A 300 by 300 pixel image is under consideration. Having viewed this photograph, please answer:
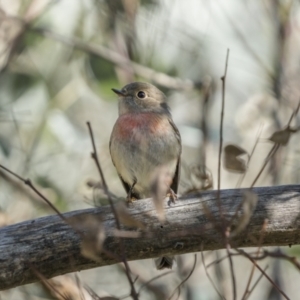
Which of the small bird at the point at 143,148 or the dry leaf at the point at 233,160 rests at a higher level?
the small bird at the point at 143,148

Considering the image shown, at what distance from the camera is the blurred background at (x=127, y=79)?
24.0 ft

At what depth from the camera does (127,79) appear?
775 cm

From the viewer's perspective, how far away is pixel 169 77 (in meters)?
7.61

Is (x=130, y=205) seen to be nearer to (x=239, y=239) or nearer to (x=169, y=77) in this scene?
(x=239, y=239)

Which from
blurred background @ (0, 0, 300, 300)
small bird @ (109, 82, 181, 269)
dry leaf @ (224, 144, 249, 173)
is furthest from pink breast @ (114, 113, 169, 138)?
dry leaf @ (224, 144, 249, 173)

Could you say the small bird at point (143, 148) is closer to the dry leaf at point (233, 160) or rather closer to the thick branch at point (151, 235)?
the thick branch at point (151, 235)

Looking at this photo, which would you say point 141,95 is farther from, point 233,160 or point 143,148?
point 233,160

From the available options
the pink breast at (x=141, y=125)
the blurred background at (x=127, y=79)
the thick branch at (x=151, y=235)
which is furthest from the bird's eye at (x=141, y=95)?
the thick branch at (x=151, y=235)

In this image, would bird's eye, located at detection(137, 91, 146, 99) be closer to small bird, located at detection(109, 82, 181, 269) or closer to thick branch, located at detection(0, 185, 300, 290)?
small bird, located at detection(109, 82, 181, 269)

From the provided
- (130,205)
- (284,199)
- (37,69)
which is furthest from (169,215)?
(37,69)

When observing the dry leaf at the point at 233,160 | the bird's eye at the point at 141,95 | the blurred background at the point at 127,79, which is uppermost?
the blurred background at the point at 127,79

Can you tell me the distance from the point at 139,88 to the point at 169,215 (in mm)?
2601

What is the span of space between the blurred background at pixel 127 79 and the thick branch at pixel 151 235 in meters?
2.53

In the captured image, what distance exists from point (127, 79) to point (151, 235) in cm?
393
